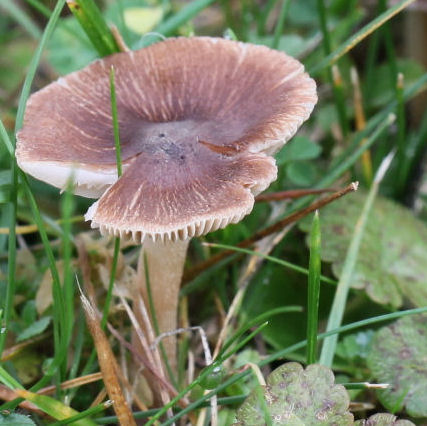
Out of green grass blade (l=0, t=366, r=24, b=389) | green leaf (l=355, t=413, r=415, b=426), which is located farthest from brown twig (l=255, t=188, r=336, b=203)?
green grass blade (l=0, t=366, r=24, b=389)

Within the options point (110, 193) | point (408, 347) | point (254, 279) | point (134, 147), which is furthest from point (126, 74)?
point (408, 347)

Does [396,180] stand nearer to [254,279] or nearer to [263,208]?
[263,208]

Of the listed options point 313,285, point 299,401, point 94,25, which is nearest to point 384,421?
point 299,401

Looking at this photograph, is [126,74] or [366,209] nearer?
[126,74]

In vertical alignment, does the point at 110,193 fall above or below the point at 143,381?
above

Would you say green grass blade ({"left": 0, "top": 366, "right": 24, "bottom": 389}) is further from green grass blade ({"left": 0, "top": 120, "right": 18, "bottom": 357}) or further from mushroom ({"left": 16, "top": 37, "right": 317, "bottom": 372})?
mushroom ({"left": 16, "top": 37, "right": 317, "bottom": 372})

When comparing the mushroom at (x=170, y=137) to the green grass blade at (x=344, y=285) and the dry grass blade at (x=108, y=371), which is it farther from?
the green grass blade at (x=344, y=285)

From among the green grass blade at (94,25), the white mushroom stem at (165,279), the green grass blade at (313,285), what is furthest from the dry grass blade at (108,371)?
the green grass blade at (94,25)
